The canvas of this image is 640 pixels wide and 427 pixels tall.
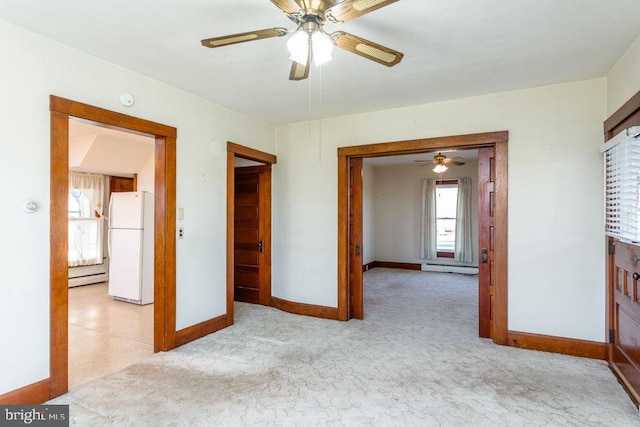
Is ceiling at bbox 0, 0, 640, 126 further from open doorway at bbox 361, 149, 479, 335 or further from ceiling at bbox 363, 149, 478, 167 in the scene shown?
open doorway at bbox 361, 149, 479, 335

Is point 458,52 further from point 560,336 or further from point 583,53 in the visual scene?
point 560,336

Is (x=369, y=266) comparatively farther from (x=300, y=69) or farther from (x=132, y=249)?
(x=300, y=69)

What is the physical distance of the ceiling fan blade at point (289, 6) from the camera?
1649mm

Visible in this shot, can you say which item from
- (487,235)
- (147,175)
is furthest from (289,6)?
(147,175)

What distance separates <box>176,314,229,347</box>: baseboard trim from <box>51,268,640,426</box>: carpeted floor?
9 cm

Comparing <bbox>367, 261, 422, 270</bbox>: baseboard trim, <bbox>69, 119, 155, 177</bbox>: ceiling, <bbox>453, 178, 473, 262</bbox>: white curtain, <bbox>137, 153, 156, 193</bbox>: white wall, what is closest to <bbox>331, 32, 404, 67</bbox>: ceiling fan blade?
<bbox>69, 119, 155, 177</bbox>: ceiling

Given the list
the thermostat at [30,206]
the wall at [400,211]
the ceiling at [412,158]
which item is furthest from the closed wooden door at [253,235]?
the wall at [400,211]

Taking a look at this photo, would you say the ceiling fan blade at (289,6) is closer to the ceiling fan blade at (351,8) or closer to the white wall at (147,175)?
the ceiling fan blade at (351,8)

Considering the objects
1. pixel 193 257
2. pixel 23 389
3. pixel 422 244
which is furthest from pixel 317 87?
pixel 422 244

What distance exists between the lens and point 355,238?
14.6ft

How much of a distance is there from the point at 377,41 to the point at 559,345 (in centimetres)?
325

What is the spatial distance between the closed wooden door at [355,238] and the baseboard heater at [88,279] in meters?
5.15

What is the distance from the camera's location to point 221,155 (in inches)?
158

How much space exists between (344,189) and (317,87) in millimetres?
1368
